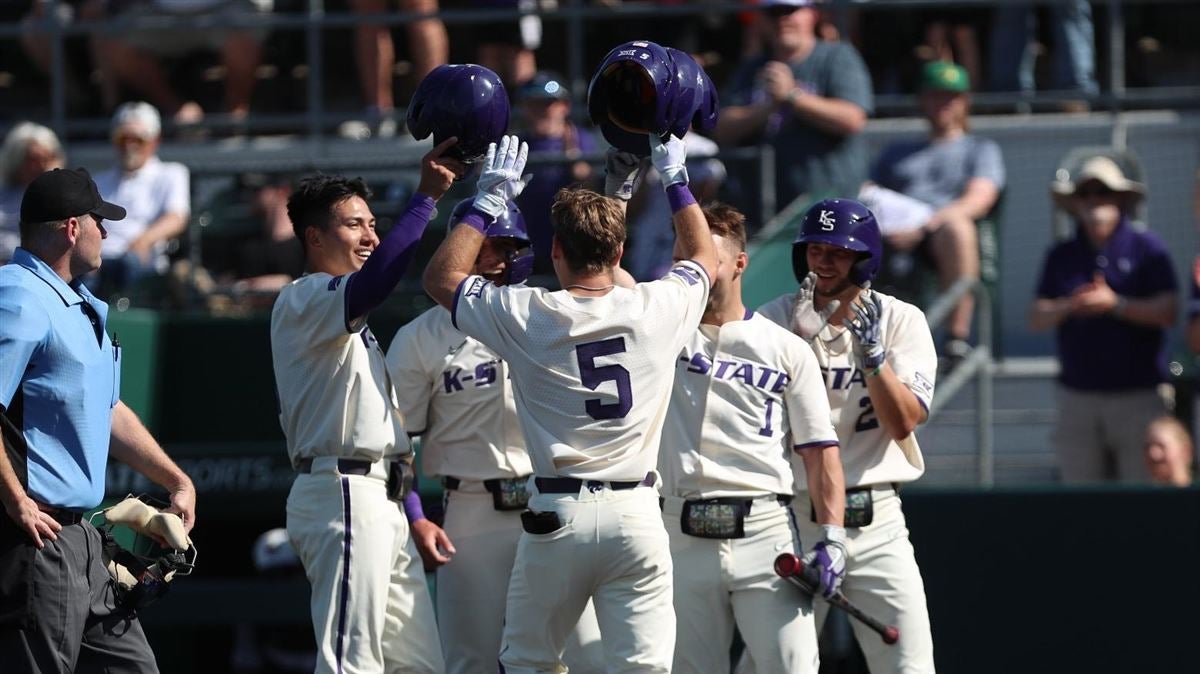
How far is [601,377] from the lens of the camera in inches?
224

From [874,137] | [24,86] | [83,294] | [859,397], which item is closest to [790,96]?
[874,137]

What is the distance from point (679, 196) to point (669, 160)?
140mm

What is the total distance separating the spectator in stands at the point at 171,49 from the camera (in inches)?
466

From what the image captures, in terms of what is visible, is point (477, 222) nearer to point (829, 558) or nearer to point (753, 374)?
point (753, 374)

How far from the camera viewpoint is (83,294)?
5809 millimetres

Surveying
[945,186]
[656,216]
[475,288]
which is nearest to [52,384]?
[475,288]

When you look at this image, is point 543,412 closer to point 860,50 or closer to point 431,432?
point 431,432

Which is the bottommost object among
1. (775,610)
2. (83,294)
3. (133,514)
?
(775,610)

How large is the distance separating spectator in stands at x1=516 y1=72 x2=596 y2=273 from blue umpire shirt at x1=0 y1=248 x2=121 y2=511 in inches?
144

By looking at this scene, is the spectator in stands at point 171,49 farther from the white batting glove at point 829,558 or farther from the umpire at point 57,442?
the white batting glove at point 829,558

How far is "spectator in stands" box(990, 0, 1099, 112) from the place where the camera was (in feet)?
36.1

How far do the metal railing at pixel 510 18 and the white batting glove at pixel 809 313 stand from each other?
4320 millimetres

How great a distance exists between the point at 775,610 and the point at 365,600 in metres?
1.41

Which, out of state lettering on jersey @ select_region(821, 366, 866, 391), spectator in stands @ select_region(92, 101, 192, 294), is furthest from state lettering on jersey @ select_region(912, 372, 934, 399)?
spectator in stands @ select_region(92, 101, 192, 294)
